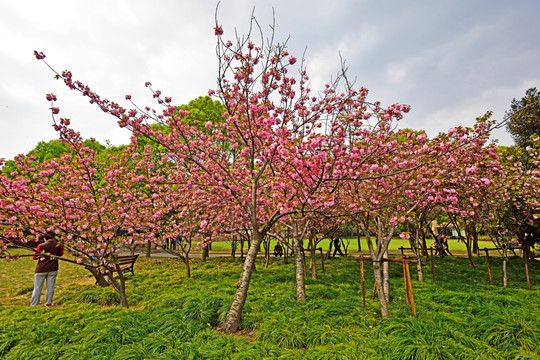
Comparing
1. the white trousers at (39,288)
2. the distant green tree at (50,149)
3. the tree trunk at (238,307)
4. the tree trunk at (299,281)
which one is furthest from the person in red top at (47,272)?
the distant green tree at (50,149)

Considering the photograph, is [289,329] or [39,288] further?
[39,288]

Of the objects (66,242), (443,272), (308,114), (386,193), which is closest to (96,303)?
(66,242)

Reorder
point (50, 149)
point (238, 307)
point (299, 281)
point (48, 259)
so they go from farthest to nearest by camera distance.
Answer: point (50, 149)
point (48, 259)
point (299, 281)
point (238, 307)

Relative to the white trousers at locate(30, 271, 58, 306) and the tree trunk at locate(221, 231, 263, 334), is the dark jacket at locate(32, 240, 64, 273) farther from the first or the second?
the tree trunk at locate(221, 231, 263, 334)

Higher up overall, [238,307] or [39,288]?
[238,307]

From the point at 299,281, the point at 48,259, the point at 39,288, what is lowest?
the point at 39,288

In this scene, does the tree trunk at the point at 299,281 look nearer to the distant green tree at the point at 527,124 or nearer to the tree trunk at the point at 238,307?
the tree trunk at the point at 238,307

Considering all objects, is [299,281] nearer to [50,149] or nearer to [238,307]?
[238,307]

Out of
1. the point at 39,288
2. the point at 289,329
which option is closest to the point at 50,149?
the point at 39,288

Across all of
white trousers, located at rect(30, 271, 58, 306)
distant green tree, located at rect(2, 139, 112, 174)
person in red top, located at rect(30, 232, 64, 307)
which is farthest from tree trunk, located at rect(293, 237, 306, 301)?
distant green tree, located at rect(2, 139, 112, 174)

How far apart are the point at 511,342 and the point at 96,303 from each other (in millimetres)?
10015

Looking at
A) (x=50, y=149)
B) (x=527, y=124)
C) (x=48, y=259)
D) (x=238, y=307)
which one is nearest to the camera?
(x=238, y=307)

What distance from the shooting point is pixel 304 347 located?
190 inches

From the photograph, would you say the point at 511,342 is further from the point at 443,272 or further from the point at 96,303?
the point at 96,303
